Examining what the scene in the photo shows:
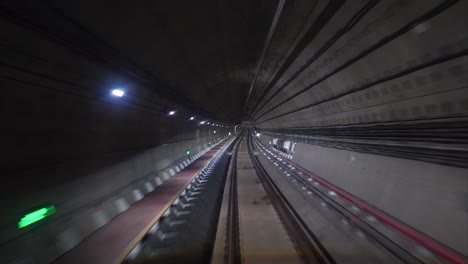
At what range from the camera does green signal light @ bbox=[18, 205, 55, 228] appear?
317 centimetres

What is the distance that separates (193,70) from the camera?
7438 millimetres

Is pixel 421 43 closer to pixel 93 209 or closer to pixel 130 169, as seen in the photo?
pixel 93 209

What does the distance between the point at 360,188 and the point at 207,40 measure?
686 centimetres

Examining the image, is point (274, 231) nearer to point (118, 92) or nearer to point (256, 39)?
point (118, 92)

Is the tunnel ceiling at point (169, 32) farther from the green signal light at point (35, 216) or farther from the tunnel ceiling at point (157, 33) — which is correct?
the green signal light at point (35, 216)

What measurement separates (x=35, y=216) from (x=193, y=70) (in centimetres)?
606

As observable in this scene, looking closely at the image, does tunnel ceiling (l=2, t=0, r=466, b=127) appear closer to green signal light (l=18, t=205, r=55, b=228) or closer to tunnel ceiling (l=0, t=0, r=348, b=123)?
tunnel ceiling (l=0, t=0, r=348, b=123)

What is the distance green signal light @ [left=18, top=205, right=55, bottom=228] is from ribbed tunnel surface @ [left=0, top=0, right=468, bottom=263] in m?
0.02

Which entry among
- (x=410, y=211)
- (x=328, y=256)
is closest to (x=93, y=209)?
(x=328, y=256)

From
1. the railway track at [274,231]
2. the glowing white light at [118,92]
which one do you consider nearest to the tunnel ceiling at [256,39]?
the glowing white light at [118,92]

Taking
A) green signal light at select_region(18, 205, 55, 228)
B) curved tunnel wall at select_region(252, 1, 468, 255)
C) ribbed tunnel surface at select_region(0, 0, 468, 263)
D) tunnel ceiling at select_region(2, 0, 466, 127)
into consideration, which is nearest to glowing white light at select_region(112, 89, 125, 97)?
ribbed tunnel surface at select_region(0, 0, 468, 263)

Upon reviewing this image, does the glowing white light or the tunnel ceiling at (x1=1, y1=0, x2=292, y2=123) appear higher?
the tunnel ceiling at (x1=1, y1=0, x2=292, y2=123)

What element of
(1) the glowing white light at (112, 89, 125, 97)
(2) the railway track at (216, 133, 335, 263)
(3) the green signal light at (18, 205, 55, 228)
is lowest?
(2) the railway track at (216, 133, 335, 263)

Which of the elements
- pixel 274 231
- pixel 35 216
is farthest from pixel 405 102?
pixel 35 216
